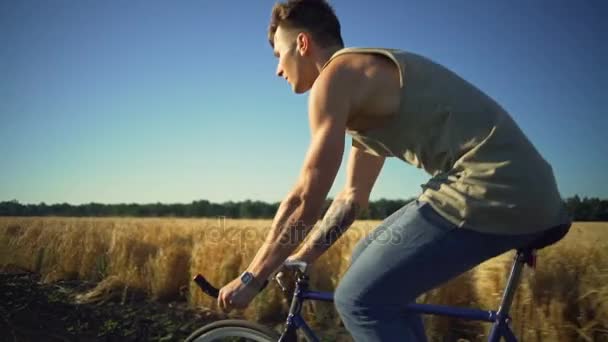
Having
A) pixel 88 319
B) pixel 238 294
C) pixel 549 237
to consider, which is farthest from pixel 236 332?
pixel 88 319

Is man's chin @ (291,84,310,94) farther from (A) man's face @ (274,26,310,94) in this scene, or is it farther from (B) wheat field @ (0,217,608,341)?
(B) wheat field @ (0,217,608,341)

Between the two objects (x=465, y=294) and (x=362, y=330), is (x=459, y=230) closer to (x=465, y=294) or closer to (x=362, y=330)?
(x=362, y=330)

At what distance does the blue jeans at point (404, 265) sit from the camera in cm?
151

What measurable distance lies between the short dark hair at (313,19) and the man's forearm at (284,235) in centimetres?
69

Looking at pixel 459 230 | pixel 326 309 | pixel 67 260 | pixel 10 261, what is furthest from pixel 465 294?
pixel 10 261

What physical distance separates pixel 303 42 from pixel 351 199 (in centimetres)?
73

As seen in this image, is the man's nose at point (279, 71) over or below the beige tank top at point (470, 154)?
over

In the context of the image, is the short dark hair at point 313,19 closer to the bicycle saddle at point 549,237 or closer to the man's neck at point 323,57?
the man's neck at point 323,57

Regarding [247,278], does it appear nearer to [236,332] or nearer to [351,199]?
[236,332]

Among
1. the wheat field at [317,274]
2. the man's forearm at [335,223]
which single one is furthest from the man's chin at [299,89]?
the wheat field at [317,274]

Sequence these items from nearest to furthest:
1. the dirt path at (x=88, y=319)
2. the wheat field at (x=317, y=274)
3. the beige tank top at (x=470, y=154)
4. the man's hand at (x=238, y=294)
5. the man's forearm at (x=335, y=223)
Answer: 1. the beige tank top at (x=470, y=154)
2. the man's hand at (x=238, y=294)
3. the man's forearm at (x=335, y=223)
4. the wheat field at (x=317, y=274)
5. the dirt path at (x=88, y=319)

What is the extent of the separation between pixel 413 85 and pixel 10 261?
7.57 m

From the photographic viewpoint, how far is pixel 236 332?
2084 millimetres

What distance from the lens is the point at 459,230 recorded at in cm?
150
